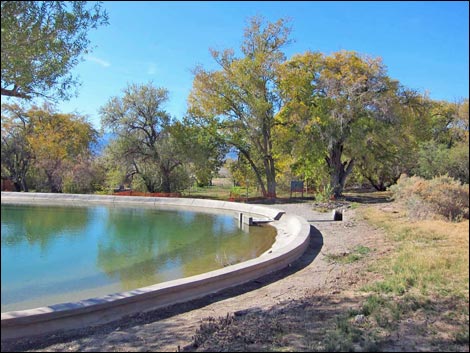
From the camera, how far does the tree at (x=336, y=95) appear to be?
21.2 m

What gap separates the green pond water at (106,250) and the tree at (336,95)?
8234 mm

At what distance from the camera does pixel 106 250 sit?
1057cm

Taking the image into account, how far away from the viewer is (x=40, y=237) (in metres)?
12.4

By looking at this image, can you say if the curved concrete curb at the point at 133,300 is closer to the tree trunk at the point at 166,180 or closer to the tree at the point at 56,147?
the tree at the point at 56,147

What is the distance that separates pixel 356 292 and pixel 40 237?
10950 millimetres

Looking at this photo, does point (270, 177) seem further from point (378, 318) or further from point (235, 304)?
point (378, 318)

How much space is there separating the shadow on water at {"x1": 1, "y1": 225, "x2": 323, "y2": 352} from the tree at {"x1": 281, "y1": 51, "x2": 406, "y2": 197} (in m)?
14.5

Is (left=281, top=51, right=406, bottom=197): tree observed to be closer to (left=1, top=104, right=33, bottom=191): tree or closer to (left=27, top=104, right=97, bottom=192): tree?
(left=27, top=104, right=97, bottom=192): tree

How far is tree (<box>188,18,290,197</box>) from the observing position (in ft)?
76.5

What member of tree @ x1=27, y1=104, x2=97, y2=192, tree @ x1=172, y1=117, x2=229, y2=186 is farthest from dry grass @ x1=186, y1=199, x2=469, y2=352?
tree @ x1=172, y1=117, x2=229, y2=186

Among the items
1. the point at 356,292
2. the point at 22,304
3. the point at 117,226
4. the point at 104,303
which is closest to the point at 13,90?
the point at 104,303

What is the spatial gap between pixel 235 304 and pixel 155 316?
3.94 ft

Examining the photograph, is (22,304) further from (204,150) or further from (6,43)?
(204,150)

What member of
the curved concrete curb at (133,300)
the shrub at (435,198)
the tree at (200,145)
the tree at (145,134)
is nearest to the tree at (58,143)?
the tree at (145,134)
